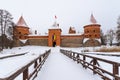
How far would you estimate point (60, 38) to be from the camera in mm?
62438

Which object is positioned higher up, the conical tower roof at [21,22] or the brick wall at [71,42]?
the conical tower roof at [21,22]

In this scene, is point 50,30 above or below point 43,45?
above

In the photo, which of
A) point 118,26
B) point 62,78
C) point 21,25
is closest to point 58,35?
point 21,25

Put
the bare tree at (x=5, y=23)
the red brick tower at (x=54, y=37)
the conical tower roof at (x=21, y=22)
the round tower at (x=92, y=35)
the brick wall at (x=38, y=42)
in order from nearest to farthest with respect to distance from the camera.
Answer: the bare tree at (x=5, y=23)
the round tower at (x=92, y=35)
the red brick tower at (x=54, y=37)
the brick wall at (x=38, y=42)
the conical tower roof at (x=21, y=22)

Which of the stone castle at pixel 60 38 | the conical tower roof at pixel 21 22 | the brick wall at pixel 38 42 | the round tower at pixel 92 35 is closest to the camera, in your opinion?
the round tower at pixel 92 35

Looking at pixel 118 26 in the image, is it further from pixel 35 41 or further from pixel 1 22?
pixel 1 22

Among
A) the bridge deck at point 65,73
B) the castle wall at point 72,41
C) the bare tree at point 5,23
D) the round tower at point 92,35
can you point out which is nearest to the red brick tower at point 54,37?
the castle wall at point 72,41

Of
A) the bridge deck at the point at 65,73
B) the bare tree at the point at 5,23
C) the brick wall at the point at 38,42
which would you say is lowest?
the bridge deck at the point at 65,73

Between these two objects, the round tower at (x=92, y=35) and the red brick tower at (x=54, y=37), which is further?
the red brick tower at (x=54, y=37)

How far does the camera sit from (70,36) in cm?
6147

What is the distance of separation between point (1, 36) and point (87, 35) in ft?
83.9

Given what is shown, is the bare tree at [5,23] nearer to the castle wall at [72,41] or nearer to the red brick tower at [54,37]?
the red brick tower at [54,37]

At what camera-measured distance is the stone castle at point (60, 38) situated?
58.8 metres

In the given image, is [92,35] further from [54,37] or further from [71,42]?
[54,37]
